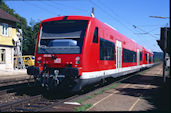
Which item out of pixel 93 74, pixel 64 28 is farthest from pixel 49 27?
pixel 93 74

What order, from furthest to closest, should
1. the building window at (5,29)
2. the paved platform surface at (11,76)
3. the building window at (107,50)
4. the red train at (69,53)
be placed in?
1. the building window at (5,29)
2. the paved platform surface at (11,76)
3. the building window at (107,50)
4. the red train at (69,53)

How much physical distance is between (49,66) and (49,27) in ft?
5.99

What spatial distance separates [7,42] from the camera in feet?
86.2

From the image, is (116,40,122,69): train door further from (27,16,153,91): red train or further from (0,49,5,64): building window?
(0,49,5,64): building window

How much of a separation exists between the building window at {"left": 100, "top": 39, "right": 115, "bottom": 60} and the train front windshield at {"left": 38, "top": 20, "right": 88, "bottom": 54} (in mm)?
1776

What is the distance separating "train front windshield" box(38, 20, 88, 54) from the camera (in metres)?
8.95

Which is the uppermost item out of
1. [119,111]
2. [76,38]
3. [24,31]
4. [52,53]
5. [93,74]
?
[24,31]

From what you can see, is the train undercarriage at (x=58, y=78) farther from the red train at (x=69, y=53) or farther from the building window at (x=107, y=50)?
the building window at (x=107, y=50)

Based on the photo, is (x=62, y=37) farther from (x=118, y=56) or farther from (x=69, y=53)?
(x=118, y=56)

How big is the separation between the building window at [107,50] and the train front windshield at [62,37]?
1776mm

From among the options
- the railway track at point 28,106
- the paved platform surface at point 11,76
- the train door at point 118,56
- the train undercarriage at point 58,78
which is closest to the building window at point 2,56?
the paved platform surface at point 11,76

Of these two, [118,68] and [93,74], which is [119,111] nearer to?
[93,74]

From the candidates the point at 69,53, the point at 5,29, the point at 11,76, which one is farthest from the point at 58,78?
the point at 5,29

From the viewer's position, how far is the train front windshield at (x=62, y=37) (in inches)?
352
